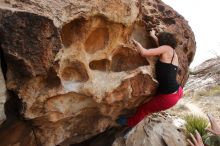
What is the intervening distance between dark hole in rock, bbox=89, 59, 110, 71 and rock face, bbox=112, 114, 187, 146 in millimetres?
2093

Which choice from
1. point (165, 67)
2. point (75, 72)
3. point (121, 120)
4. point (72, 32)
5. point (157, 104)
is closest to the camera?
point (72, 32)

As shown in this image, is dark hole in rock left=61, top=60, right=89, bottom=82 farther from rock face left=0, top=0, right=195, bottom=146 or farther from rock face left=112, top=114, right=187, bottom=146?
rock face left=112, top=114, right=187, bottom=146

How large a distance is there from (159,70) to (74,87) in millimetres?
1588

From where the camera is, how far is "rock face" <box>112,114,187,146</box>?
27.4ft

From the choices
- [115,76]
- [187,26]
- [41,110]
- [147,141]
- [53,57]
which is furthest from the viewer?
[147,141]

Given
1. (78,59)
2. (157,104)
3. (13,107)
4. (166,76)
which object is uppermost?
(78,59)

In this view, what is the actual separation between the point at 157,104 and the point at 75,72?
5.75ft

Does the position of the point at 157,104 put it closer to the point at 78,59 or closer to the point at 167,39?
the point at 167,39

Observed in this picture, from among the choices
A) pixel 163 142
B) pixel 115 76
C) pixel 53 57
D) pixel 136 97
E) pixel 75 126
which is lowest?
pixel 163 142

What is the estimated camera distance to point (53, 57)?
5.64 m

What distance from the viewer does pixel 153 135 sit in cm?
896

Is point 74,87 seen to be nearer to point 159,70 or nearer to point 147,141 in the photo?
point 159,70

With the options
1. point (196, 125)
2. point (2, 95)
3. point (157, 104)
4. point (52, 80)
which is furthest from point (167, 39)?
point (196, 125)

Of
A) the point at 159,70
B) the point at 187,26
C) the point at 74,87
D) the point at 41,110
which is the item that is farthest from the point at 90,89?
the point at 187,26
